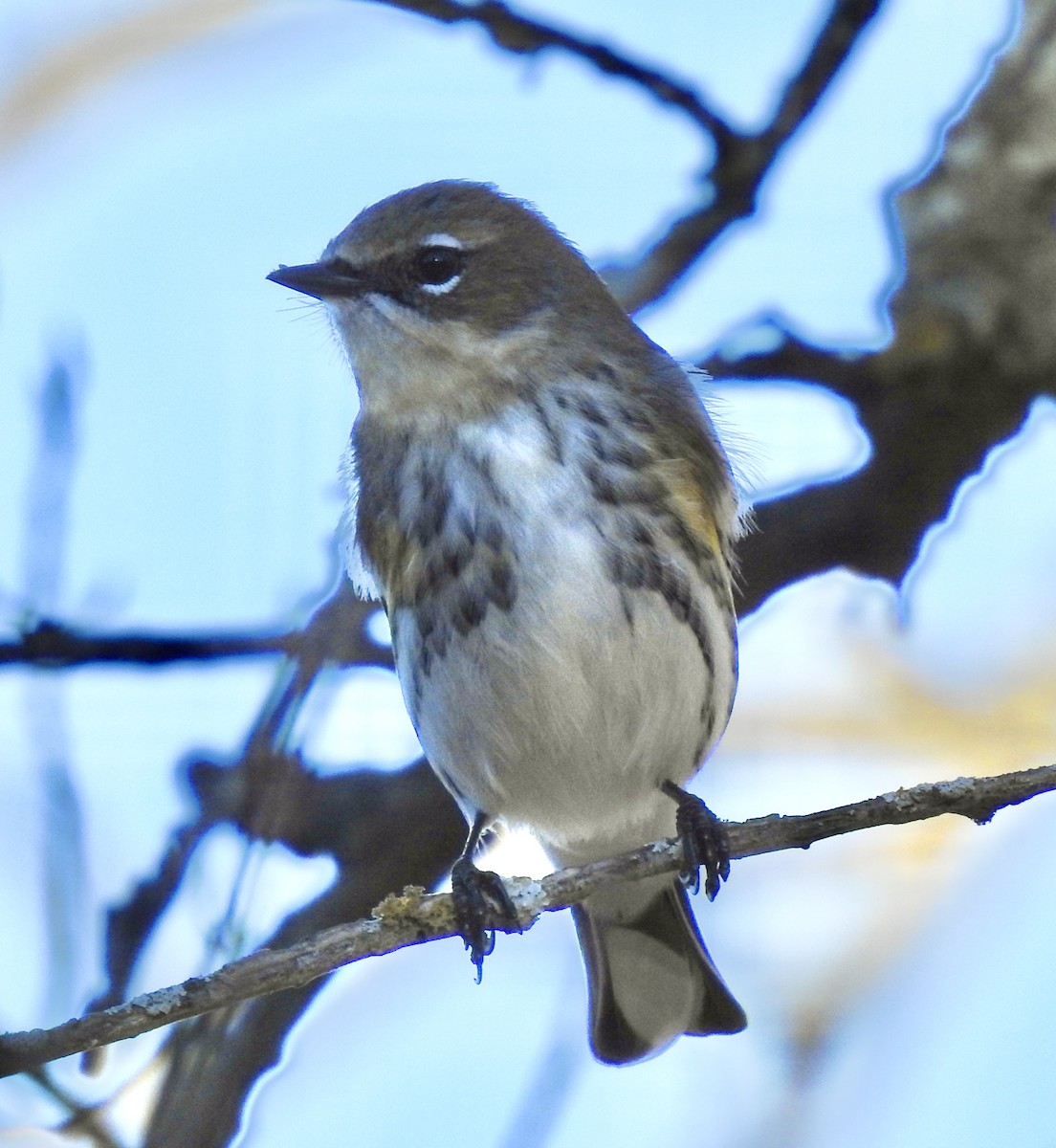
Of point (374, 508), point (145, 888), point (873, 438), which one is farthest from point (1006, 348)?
point (145, 888)

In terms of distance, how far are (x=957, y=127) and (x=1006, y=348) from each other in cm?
92

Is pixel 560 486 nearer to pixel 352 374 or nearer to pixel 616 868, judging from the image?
pixel 352 374

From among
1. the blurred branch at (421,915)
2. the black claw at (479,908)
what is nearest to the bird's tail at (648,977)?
the black claw at (479,908)

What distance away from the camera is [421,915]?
3053 millimetres

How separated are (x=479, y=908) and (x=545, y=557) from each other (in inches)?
32.4

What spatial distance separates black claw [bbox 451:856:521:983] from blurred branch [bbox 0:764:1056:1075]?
199 mm

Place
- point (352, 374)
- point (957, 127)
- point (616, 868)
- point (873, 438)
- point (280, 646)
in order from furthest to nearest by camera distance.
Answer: point (957, 127), point (352, 374), point (873, 438), point (280, 646), point (616, 868)

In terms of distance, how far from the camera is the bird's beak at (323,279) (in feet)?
13.3

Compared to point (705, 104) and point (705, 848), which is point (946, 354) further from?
point (705, 848)

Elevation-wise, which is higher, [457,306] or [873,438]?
[457,306]

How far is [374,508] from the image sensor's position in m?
4.08

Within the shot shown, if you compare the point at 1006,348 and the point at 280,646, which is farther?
the point at 1006,348

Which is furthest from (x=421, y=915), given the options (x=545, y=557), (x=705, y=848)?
(x=545, y=557)

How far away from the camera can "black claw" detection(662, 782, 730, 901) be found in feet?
12.0
